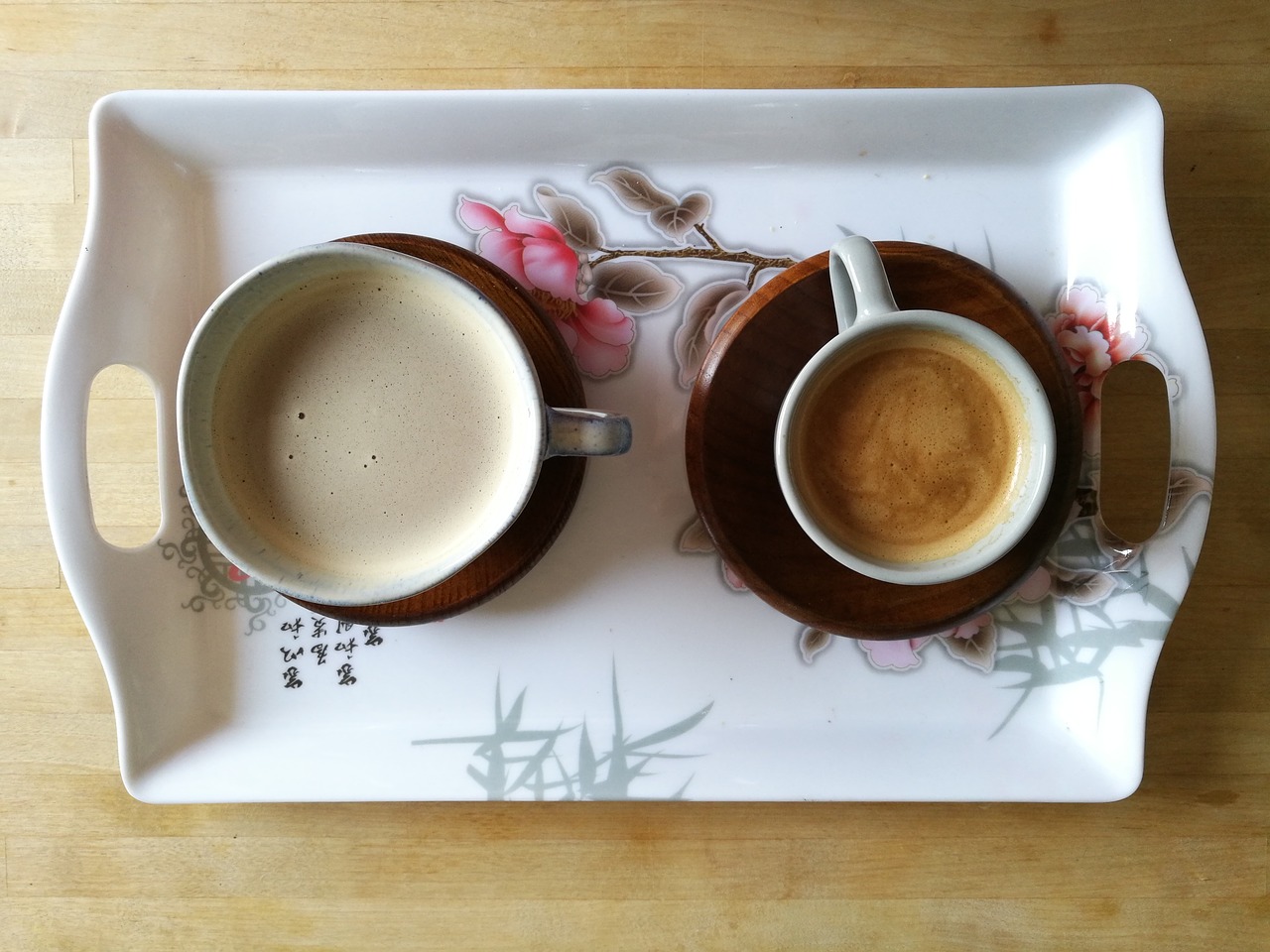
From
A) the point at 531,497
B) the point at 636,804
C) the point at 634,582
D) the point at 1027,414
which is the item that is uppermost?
the point at 1027,414

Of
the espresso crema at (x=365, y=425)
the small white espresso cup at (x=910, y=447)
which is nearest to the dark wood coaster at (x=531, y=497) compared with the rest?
the espresso crema at (x=365, y=425)

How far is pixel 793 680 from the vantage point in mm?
832

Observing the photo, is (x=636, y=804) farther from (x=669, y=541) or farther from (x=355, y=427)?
(x=355, y=427)

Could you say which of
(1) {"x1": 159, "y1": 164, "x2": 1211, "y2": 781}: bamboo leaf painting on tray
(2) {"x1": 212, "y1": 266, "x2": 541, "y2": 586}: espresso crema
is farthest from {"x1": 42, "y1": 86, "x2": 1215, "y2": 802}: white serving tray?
(2) {"x1": 212, "y1": 266, "x2": 541, "y2": 586}: espresso crema

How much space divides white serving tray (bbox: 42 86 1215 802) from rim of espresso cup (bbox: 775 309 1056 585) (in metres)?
0.18

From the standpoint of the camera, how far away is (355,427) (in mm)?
712

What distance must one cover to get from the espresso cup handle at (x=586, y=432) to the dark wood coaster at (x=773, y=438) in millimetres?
111

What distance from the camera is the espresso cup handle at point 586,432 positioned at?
63 centimetres

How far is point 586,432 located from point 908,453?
0.94 feet

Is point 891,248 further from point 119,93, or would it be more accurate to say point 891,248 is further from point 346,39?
point 119,93

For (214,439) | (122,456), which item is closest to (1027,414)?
(214,439)

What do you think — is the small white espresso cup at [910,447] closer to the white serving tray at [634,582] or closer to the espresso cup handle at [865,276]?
the espresso cup handle at [865,276]

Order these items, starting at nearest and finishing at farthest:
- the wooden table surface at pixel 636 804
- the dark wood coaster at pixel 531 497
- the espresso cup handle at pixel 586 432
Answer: the espresso cup handle at pixel 586 432 → the dark wood coaster at pixel 531 497 → the wooden table surface at pixel 636 804

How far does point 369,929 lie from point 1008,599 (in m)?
0.78
